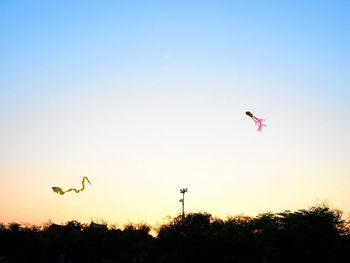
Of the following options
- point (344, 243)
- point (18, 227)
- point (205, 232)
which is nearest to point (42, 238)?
point (18, 227)

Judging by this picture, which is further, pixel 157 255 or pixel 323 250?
pixel 157 255

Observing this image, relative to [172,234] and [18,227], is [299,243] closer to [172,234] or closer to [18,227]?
[172,234]

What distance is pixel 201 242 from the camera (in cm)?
5678

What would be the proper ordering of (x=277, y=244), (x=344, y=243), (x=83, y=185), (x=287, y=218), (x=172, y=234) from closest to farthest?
(x=83, y=185) → (x=344, y=243) → (x=277, y=244) → (x=287, y=218) → (x=172, y=234)

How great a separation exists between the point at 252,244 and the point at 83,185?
4318 cm

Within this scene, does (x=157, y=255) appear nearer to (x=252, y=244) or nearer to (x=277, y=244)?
(x=252, y=244)

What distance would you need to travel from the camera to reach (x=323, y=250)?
161 ft

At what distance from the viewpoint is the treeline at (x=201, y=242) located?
51.8m

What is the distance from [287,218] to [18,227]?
42.1m

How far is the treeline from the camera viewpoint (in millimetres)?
51844

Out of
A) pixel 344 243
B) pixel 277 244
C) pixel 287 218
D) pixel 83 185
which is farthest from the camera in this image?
pixel 287 218

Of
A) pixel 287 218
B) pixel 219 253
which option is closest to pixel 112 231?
pixel 219 253

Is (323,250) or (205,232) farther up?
(205,232)

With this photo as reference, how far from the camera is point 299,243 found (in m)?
51.4
